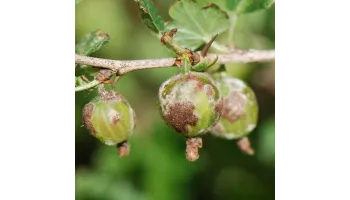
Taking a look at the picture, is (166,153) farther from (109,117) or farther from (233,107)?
(109,117)

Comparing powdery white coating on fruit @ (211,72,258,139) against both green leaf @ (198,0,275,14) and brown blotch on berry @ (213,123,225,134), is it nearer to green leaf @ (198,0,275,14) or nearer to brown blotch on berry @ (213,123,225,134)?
brown blotch on berry @ (213,123,225,134)

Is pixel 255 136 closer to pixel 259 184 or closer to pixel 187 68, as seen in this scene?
pixel 259 184

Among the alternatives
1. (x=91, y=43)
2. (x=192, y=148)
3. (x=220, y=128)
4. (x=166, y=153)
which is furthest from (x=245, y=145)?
(x=166, y=153)

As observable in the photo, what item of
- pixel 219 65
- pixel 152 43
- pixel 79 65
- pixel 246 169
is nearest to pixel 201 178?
pixel 246 169

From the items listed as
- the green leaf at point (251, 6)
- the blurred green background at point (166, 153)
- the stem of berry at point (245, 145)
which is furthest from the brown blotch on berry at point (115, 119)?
the blurred green background at point (166, 153)

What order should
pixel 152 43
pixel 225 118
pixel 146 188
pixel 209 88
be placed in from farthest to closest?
pixel 152 43, pixel 146 188, pixel 225 118, pixel 209 88
